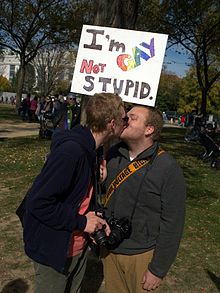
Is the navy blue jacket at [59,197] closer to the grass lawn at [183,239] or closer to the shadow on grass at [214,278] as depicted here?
the grass lawn at [183,239]

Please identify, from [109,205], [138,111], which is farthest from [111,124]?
[109,205]

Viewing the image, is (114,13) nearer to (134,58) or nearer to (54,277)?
(134,58)

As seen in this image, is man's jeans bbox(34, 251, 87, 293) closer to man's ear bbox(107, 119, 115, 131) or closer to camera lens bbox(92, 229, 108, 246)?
camera lens bbox(92, 229, 108, 246)

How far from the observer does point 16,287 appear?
3.99 meters

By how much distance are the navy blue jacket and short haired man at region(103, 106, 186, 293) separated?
0.40m

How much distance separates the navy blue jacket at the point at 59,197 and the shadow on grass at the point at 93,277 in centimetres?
194

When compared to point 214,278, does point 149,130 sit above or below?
above

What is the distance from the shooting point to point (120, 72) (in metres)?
3.56

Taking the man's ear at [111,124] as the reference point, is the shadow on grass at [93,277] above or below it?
below

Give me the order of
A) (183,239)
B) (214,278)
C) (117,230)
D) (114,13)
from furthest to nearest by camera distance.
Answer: (183,239) → (114,13) → (214,278) → (117,230)

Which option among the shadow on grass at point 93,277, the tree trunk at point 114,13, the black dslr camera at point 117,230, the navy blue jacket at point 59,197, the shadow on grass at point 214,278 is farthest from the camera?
the tree trunk at point 114,13

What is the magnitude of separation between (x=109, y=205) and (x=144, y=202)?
0.30 meters

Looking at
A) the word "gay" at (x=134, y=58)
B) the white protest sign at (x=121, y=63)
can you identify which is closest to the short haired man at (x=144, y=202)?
the white protest sign at (x=121, y=63)

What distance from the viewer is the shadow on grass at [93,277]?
414 centimetres
